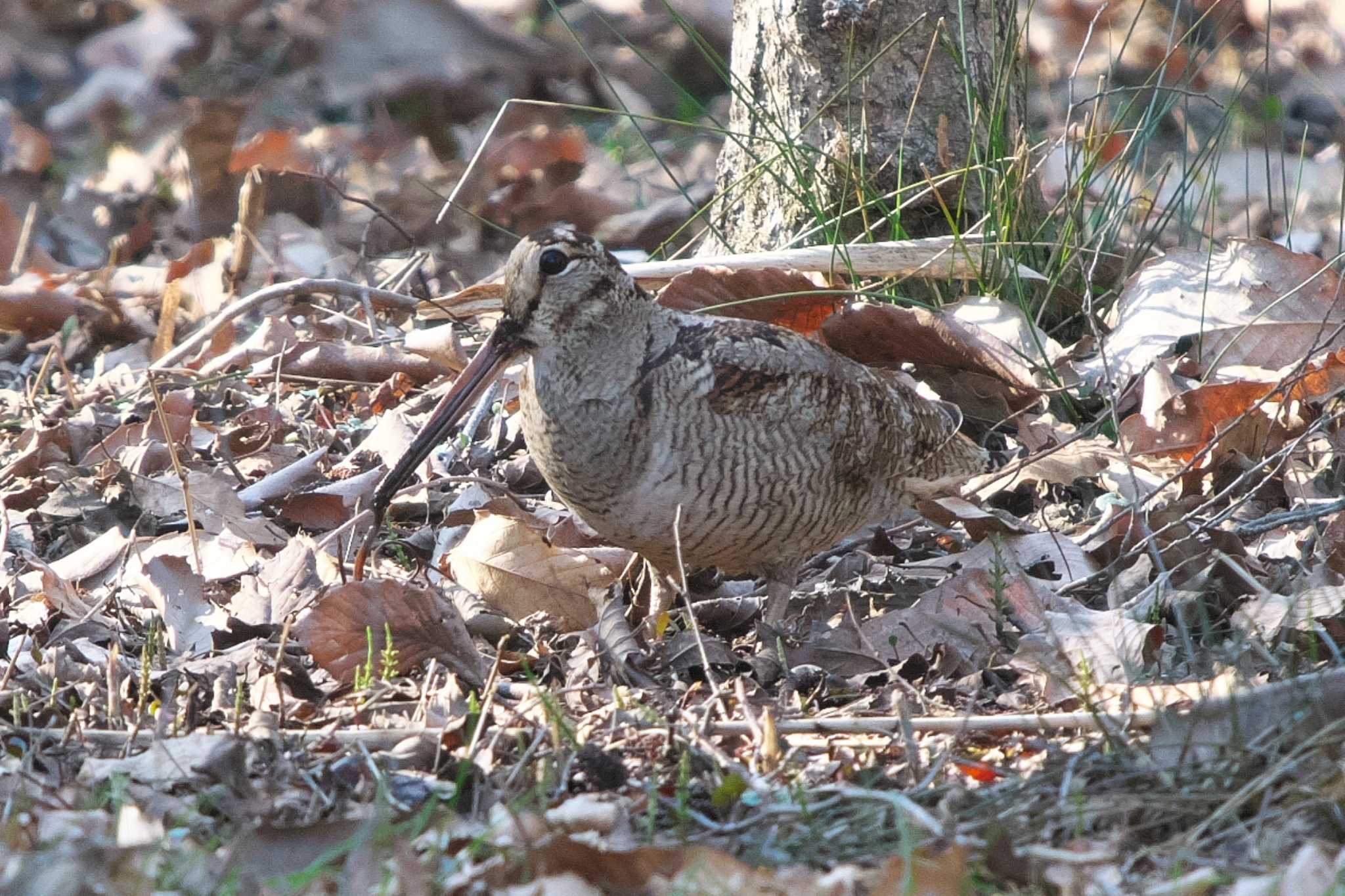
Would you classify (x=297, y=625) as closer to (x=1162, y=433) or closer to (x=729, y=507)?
(x=729, y=507)

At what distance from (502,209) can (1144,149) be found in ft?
7.95

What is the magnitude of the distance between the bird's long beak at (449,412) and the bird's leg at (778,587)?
76cm

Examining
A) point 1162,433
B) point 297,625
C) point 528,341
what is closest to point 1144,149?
point 1162,433

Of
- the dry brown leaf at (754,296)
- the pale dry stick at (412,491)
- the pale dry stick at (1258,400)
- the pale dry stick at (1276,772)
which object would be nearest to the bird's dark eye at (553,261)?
the pale dry stick at (412,491)

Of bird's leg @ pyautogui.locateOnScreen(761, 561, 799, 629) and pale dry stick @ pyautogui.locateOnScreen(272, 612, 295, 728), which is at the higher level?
bird's leg @ pyautogui.locateOnScreen(761, 561, 799, 629)

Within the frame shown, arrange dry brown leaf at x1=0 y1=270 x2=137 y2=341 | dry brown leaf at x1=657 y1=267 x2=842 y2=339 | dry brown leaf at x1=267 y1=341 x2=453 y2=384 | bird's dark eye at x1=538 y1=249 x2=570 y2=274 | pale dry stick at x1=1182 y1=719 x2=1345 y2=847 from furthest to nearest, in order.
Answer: dry brown leaf at x1=0 y1=270 x2=137 y2=341
dry brown leaf at x1=267 y1=341 x2=453 y2=384
dry brown leaf at x1=657 y1=267 x2=842 y2=339
bird's dark eye at x1=538 y1=249 x2=570 y2=274
pale dry stick at x1=1182 y1=719 x2=1345 y2=847

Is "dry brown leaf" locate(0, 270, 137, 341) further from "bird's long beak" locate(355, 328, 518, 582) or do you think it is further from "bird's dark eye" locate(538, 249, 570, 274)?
"bird's dark eye" locate(538, 249, 570, 274)

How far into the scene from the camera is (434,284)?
5551 mm

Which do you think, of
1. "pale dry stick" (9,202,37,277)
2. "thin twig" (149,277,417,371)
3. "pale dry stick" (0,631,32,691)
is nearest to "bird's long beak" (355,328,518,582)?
"pale dry stick" (0,631,32,691)

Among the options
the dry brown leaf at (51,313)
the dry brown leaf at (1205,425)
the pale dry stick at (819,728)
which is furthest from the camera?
the dry brown leaf at (51,313)

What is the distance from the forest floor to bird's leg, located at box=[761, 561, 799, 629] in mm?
57

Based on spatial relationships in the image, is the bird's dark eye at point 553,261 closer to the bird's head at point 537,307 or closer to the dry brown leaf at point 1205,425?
the bird's head at point 537,307

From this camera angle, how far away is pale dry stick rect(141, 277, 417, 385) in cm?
446

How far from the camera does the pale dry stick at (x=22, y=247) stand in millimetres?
5804
